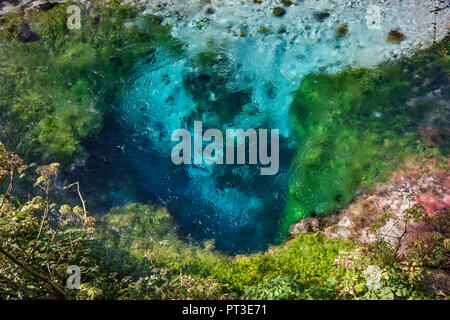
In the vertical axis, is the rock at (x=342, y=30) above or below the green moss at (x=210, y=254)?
above

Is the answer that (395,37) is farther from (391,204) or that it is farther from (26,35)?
(26,35)

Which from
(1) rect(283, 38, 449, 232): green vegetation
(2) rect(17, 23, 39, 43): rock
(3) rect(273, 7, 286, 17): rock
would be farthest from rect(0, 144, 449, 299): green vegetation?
(3) rect(273, 7, 286, 17): rock

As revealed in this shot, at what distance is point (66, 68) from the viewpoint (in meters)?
7.00

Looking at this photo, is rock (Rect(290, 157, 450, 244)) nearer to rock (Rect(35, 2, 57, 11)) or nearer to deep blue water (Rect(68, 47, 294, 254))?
deep blue water (Rect(68, 47, 294, 254))

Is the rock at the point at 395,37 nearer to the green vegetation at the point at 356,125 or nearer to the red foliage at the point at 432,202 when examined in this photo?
the green vegetation at the point at 356,125

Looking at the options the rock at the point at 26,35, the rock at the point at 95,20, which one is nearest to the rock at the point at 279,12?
the rock at the point at 95,20

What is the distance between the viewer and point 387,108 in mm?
6211

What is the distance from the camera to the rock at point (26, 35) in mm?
7352

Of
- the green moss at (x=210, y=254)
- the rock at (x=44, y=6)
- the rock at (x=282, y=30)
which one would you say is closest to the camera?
the green moss at (x=210, y=254)

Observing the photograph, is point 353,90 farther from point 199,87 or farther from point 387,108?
point 199,87

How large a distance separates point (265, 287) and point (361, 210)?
2167mm
